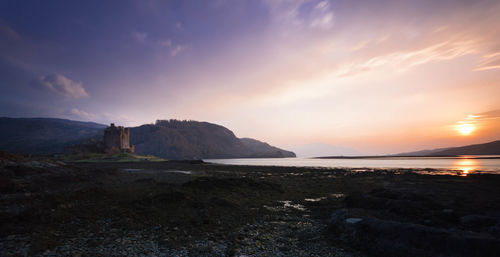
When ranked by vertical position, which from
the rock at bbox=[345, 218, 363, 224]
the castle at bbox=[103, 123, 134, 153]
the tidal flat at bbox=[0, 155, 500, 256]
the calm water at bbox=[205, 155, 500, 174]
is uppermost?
the castle at bbox=[103, 123, 134, 153]

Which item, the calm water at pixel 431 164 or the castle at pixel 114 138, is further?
the castle at pixel 114 138

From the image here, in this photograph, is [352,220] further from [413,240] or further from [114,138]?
[114,138]

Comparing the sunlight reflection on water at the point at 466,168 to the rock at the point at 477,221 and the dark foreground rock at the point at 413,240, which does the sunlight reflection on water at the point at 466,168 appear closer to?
the rock at the point at 477,221

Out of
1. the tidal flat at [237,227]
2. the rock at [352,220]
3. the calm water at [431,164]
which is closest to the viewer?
the tidal flat at [237,227]

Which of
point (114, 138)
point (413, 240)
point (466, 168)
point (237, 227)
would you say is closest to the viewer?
point (413, 240)

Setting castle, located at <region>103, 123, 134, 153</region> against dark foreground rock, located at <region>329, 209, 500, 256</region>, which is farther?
castle, located at <region>103, 123, 134, 153</region>

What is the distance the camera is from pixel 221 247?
9297 mm

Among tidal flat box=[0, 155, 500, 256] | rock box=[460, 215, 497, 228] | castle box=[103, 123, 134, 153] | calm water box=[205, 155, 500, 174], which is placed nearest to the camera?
tidal flat box=[0, 155, 500, 256]

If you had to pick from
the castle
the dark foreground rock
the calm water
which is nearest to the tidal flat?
the dark foreground rock

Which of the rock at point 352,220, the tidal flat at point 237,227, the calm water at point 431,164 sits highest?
the rock at point 352,220

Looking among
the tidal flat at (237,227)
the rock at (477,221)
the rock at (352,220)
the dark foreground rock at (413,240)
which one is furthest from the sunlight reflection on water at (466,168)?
the dark foreground rock at (413,240)

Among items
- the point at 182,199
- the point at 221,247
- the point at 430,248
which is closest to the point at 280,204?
the point at 182,199

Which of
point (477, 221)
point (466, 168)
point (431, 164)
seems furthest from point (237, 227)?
point (431, 164)

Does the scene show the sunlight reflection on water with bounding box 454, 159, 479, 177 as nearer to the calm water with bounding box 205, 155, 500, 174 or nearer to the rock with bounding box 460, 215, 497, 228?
the calm water with bounding box 205, 155, 500, 174
